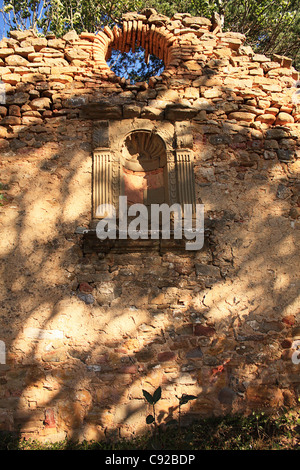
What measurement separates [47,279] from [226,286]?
2045 mm

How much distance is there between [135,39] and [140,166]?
6.68 ft

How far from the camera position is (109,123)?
458 centimetres

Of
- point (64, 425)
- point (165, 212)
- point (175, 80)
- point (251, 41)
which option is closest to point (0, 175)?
point (165, 212)

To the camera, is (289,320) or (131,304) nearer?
(131,304)

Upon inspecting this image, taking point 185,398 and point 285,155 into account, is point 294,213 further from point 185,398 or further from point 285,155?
point 185,398

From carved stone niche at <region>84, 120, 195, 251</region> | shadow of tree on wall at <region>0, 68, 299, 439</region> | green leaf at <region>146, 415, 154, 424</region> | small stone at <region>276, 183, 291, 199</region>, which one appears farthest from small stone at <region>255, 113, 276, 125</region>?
green leaf at <region>146, 415, 154, 424</region>

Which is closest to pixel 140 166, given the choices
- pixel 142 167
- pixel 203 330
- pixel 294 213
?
pixel 142 167

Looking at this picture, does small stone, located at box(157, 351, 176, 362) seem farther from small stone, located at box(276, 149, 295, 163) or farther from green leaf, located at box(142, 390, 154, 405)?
small stone, located at box(276, 149, 295, 163)

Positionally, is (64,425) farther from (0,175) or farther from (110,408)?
(0,175)

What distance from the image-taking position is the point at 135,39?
17.3 feet

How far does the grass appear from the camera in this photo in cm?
332

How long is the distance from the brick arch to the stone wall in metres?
0.02

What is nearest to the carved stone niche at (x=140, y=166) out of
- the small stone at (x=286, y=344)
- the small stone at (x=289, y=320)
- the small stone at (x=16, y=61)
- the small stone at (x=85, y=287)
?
the small stone at (x=85, y=287)

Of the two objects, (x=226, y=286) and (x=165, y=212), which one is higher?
(x=165, y=212)
